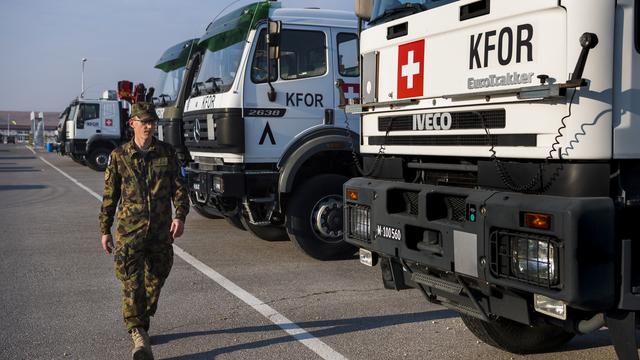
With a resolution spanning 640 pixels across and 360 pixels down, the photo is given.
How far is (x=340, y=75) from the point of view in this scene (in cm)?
789

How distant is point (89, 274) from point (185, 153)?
254 centimetres

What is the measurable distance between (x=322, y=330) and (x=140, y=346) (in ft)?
4.63

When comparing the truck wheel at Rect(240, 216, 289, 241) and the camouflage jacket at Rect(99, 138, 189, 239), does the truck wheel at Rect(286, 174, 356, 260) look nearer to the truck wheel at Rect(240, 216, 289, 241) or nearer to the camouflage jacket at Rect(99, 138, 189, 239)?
the truck wheel at Rect(240, 216, 289, 241)

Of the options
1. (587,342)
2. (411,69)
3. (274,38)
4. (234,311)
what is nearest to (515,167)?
(411,69)

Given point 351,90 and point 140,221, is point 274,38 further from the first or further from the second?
point 140,221

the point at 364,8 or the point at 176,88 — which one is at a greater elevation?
the point at 364,8

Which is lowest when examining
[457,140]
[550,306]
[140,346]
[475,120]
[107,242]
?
[140,346]

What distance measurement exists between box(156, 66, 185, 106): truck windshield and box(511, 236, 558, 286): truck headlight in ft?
24.4

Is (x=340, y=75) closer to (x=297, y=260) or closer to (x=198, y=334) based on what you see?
(x=297, y=260)

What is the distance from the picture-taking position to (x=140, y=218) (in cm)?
464

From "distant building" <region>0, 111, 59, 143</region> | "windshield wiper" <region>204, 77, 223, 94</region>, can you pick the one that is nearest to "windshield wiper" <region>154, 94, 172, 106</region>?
"windshield wiper" <region>204, 77, 223, 94</region>

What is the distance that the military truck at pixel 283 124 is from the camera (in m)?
7.48

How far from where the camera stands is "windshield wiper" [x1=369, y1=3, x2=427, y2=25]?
441cm

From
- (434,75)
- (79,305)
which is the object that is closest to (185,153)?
(79,305)
